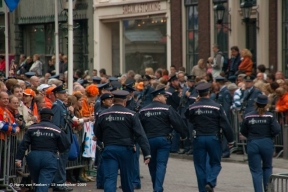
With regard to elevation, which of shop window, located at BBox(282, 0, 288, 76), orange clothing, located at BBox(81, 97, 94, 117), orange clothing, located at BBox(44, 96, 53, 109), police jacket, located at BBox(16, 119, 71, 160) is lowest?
police jacket, located at BBox(16, 119, 71, 160)

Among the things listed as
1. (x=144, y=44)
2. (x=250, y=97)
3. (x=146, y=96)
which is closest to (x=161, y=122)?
(x=250, y=97)

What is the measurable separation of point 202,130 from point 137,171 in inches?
75.6

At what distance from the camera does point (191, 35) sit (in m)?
32.9

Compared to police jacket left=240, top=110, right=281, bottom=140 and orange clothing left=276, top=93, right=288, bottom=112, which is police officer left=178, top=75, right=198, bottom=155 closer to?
orange clothing left=276, top=93, right=288, bottom=112

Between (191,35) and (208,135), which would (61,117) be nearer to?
(208,135)

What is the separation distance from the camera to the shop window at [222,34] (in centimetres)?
3039

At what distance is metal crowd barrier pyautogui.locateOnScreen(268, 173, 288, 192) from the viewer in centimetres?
1027

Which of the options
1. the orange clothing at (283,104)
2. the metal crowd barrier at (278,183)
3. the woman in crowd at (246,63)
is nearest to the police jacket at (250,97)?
the orange clothing at (283,104)

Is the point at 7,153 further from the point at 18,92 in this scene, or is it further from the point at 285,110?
the point at 285,110

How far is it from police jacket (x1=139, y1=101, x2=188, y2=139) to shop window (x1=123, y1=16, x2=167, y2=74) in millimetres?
17844

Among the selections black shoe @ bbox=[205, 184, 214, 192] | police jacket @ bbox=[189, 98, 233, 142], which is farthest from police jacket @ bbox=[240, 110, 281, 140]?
black shoe @ bbox=[205, 184, 214, 192]

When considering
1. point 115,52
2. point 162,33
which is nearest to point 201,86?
point 162,33

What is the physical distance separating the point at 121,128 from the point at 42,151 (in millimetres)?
1283

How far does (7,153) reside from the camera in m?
15.4
